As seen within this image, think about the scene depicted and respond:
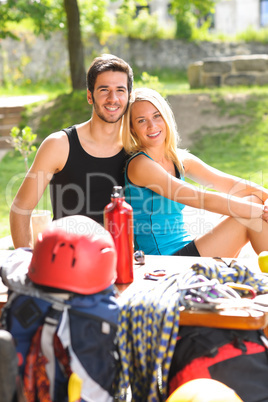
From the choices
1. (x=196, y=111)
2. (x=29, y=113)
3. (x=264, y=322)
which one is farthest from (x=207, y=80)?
(x=264, y=322)

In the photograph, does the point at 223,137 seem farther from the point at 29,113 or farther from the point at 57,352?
the point at 57,352

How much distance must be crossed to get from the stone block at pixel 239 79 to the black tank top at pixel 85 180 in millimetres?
7950

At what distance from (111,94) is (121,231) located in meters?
1.17

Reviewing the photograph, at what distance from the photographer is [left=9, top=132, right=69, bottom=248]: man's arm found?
2781 millimetres

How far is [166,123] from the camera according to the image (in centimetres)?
288

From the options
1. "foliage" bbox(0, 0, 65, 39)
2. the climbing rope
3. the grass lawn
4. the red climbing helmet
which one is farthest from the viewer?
"foliage" bbox(0, 0, 65, 39)

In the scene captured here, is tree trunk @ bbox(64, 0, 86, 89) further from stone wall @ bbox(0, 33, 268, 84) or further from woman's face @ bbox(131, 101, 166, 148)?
woman's face @ bbox(131, 101, 166, 148)

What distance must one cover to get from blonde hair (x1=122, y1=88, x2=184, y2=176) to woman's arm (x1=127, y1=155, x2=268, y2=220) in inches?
7.8

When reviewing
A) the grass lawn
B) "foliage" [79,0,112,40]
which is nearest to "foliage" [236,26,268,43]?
"foliage" [79,0,112,40]

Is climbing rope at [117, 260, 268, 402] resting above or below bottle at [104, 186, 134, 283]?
below

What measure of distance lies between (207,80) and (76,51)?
8.55 ft

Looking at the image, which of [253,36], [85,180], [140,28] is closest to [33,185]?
[85,180]

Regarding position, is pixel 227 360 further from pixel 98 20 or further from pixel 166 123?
pixel 98 20

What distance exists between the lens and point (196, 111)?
31.0ft
